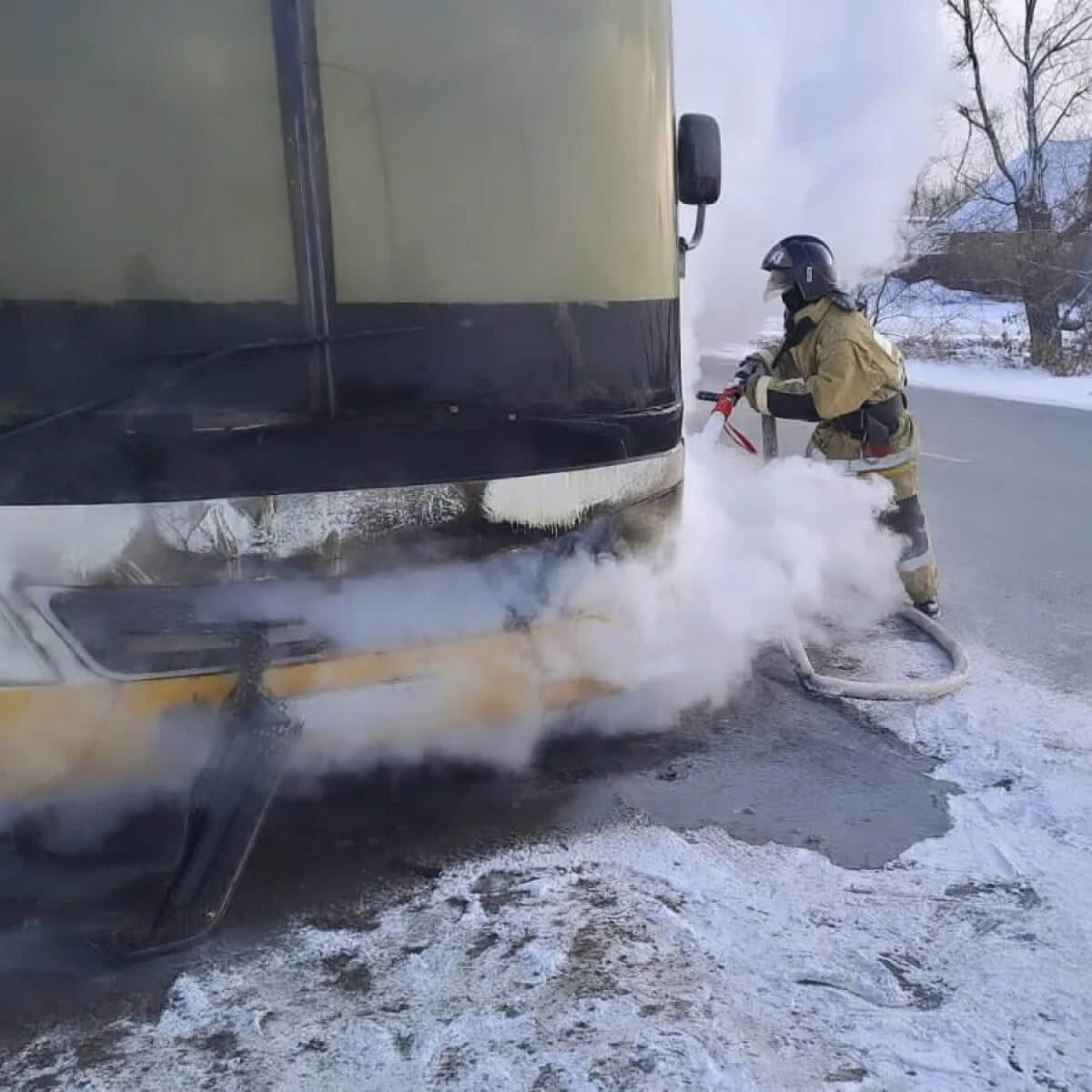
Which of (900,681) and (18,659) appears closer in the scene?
(18,659)

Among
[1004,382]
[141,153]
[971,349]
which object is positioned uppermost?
[141,153]

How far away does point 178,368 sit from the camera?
257 cm

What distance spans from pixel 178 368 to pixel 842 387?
2854mm

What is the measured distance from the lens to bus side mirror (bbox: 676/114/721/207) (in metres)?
3.56

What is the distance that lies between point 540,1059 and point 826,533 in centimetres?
318

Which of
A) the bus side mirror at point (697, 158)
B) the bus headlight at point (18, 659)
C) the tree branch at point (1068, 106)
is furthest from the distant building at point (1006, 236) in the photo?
the bus headlight at point (18, 659)

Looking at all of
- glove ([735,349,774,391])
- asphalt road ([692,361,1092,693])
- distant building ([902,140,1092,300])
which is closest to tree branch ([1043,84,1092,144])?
distant building ([902,140,1092,300])

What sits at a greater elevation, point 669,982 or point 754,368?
point 754,368

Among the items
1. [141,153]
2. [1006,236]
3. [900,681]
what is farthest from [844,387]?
[1006,236]

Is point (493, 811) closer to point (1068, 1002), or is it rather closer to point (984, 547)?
point (1068, 1002)

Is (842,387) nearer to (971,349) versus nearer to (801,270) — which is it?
(801,270)

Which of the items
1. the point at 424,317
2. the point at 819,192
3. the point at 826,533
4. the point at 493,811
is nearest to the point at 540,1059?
the point at 493,811

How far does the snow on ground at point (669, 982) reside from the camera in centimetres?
219

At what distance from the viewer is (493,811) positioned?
3240 millimetres
